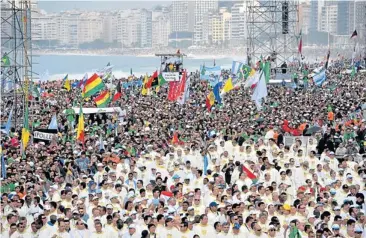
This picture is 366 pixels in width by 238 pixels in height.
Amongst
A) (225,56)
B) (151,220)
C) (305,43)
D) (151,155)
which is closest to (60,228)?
(151,220)

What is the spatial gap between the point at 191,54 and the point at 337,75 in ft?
472

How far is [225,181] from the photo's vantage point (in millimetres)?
15977

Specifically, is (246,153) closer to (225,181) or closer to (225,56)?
(225,181)

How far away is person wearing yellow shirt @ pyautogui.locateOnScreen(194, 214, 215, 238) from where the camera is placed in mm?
12211

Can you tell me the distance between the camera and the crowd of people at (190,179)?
1231 cm

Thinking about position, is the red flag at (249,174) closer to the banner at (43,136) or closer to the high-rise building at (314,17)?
the banner at (43,136)

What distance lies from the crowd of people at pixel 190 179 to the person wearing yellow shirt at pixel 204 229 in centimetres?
1

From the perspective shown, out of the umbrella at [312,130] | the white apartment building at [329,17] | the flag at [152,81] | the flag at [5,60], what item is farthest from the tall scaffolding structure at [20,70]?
the white apartment building at [329,17]

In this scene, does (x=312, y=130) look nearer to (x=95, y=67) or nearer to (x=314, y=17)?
(x=95, y=67)

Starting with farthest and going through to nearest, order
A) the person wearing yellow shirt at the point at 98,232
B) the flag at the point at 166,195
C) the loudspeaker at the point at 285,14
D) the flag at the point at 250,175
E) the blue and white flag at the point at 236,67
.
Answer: the loudspeaker at the point at 285,14
the blue and white flag at the point at 236,67
the flag at the point at 250,175
the flag at the point at 166,195
the person wearing yellow shirt at the point at 98,232

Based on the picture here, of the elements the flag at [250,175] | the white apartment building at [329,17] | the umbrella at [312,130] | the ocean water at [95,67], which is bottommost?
the ocean water at [95,67]

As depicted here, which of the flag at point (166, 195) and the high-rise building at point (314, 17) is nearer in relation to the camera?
the flag at point (166, 195)

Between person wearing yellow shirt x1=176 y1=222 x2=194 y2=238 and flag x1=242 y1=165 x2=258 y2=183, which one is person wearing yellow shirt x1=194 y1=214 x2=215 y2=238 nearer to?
person wearing yellow shirt x1=176 y1=222 x2=194 y2=238

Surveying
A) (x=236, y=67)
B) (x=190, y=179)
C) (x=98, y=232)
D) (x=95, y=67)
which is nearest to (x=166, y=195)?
(x=190, y=179)
